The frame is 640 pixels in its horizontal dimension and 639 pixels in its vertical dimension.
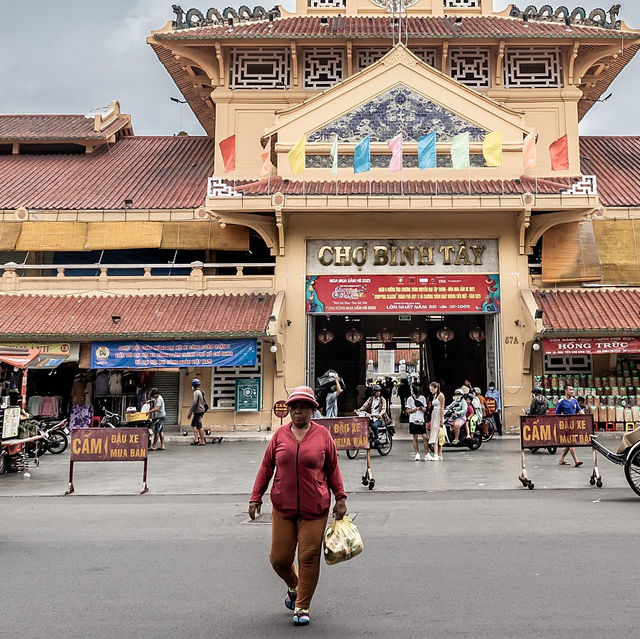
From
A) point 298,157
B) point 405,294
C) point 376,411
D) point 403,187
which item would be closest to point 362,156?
point 403,187

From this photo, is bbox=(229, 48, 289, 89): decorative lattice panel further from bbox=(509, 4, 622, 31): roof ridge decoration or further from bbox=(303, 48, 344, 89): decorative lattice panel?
bbox=(509, 4, 622, 31): roof ridge decoration

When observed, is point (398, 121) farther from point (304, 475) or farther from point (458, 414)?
point (304, 475)

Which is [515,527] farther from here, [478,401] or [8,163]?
[8,163]

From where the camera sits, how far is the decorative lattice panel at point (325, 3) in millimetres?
26250

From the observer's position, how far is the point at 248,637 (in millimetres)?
4535

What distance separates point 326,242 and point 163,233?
556 cm

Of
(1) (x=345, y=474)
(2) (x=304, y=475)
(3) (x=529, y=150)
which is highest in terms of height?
(3) (x=529, y=150)

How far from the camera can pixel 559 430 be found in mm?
11359

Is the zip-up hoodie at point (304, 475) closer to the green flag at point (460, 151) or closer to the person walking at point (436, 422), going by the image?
the person walking at point (436, 422)

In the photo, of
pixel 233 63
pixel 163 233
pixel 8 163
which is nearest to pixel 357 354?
pixel 163 233

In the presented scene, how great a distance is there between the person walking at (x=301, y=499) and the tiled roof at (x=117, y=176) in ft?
61.8

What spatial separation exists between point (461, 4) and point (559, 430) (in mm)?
20673

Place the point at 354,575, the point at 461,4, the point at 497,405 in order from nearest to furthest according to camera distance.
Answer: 1. the point at 354,575
2. the point at 497,405
3. the point at 461,4

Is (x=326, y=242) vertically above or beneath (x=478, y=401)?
above
